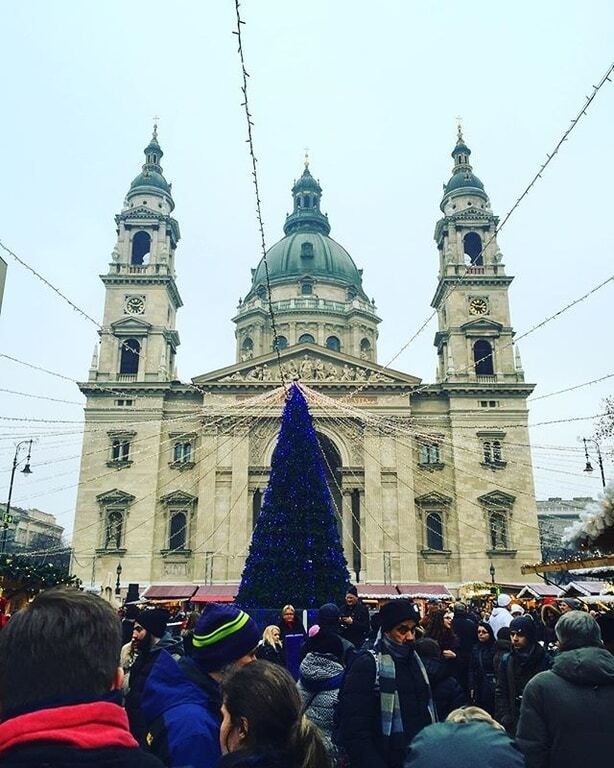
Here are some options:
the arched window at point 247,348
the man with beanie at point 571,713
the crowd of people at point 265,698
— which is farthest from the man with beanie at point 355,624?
the arched window at point 247,348

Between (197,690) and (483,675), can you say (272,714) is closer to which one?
(197,690)

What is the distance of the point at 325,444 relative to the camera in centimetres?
4588

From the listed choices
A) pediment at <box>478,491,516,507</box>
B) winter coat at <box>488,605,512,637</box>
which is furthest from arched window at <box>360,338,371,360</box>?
winter coat at <box>488,605,512,637</box>

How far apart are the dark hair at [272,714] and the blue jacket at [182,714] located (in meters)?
0.46

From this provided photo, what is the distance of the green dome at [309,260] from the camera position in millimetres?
65000

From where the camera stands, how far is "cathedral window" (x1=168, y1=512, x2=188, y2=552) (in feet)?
143

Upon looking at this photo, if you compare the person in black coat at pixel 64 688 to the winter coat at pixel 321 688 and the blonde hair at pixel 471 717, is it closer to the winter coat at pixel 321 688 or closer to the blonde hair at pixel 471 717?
the blonde hair at pixel 471 717

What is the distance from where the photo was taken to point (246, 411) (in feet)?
140

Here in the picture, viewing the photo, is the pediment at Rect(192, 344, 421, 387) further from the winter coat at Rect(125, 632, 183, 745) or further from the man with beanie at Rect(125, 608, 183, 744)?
the winter coat at Rect(125, 632, 183, 745)

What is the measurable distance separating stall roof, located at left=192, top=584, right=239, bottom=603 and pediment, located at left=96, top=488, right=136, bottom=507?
7829mm

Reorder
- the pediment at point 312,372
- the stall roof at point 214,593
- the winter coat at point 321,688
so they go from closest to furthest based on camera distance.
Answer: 1. the winter coat at point 321,688
2. the stall roof at point 214,593
3. the pediment at point 312,372

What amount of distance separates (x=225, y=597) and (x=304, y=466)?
20713 millimetres

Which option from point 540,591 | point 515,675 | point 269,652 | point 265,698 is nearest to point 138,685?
point 265,698

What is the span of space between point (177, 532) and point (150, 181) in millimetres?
26304
